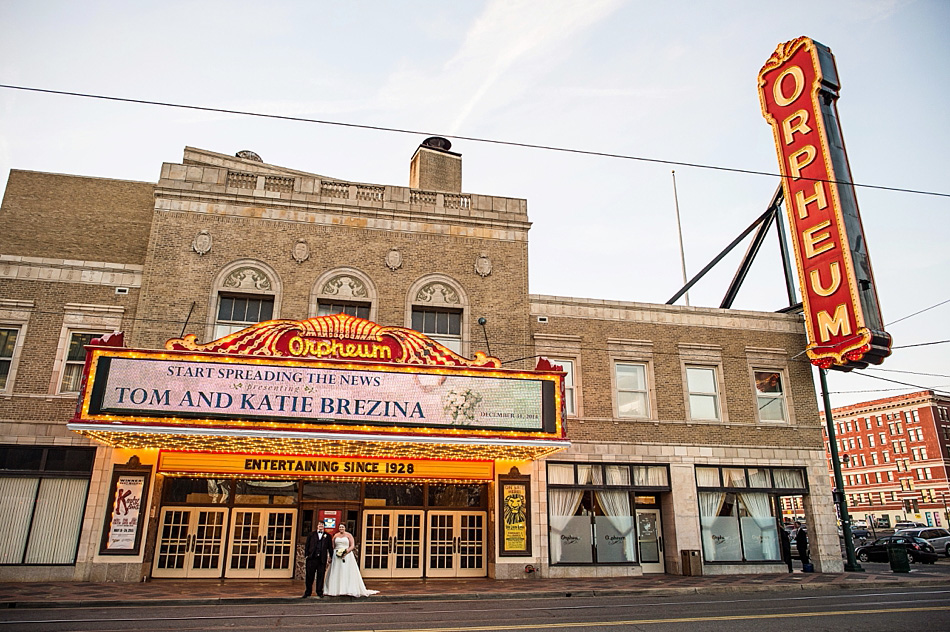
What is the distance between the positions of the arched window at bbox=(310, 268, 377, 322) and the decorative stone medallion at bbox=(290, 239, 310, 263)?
2.71 feet

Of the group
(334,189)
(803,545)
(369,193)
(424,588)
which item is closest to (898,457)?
(803,545)

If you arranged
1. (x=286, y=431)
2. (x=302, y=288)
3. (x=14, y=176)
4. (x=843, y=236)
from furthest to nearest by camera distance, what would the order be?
(x=14, y=176) < (x=843, y=236) < (x=302, y=288) < (x=286, y=431)

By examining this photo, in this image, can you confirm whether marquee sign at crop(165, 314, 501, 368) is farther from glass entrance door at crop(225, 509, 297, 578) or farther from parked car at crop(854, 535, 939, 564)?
parked car at crop(854, 535, 939, 564)

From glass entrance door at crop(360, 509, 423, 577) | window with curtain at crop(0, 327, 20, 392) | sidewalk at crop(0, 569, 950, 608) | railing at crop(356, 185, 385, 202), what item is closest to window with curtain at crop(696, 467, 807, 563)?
sidewalk at crop(0, 569, 950, 608)

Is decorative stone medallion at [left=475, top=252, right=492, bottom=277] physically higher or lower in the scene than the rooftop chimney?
lower

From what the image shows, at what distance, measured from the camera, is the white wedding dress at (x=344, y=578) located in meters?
14.9

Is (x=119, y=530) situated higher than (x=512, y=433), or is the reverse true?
(x=512, y=433)

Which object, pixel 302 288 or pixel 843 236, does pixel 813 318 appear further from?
pixel 302 288

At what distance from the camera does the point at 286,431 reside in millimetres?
15609

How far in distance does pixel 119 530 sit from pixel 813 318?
2256 centimetres

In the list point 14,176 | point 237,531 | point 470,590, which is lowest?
point 470,590

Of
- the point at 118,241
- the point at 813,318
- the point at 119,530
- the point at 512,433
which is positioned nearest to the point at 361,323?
the point at 512,433

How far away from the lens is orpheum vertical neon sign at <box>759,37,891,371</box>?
70.3 feet

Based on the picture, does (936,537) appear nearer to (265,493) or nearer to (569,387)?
(569,387)
